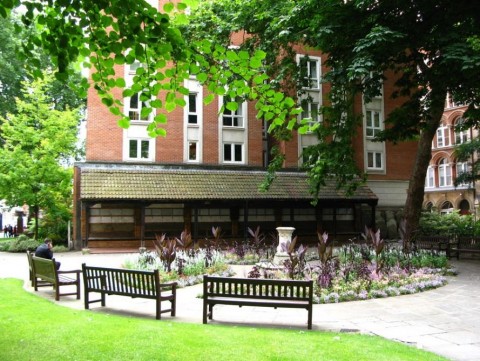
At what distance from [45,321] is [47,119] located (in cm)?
2228

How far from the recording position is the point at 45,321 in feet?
25.2

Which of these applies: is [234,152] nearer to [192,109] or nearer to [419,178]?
[192,109]

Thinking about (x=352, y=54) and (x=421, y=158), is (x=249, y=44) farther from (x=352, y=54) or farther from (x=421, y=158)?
(x=421, y=158)

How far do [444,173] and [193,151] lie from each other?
105 ft

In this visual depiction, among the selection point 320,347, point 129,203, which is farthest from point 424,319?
point 129,203

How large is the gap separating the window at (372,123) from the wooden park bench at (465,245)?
14.2 meters

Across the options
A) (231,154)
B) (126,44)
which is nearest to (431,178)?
(231,154)

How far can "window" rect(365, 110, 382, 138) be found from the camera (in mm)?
32069

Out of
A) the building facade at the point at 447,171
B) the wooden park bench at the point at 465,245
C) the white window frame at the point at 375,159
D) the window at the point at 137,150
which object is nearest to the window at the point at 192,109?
the window at the point at 137,150

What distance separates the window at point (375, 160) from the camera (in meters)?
32.0

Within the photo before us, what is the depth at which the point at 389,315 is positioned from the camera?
28.7 ft

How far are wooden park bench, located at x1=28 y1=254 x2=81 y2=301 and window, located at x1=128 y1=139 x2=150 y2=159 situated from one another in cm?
1511

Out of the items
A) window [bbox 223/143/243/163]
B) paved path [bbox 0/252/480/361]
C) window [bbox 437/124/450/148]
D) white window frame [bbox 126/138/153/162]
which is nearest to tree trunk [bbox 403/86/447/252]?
paved path [bbox 0/252/480/361]

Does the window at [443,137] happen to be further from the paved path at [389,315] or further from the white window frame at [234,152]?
the paved path at [389,315]
